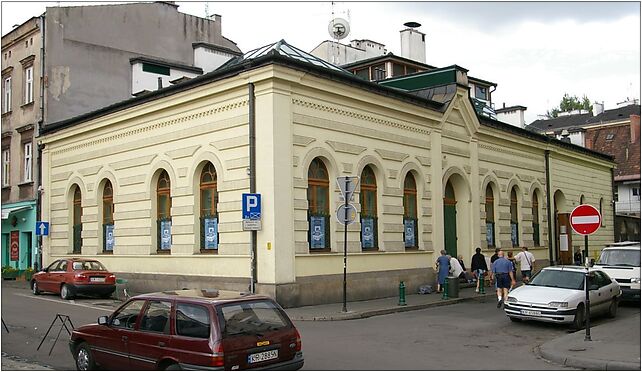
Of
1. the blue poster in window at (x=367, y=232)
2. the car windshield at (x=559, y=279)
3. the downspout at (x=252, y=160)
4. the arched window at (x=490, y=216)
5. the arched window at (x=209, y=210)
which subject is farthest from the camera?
the arched window at (x=490, y=216)

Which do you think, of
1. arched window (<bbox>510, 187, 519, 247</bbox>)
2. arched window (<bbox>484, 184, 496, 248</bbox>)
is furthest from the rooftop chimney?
arched window (<bbox>484, 184, 496, 248</bbox>)

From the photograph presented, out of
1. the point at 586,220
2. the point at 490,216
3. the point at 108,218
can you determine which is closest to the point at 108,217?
the point at 108,218

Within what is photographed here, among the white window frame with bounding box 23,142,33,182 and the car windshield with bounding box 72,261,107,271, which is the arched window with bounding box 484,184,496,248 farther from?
the white window frame with bounding box 23,142,33,182

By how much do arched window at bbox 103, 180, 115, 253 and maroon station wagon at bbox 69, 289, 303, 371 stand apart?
55.7 feet

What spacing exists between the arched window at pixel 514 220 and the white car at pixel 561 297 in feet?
44.3

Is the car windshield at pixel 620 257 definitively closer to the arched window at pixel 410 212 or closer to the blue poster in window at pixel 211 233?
the arched window at pixel 410 212

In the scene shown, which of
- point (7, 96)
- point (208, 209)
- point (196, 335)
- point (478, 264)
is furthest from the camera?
point (7, 96)

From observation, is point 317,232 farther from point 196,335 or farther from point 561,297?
point 196,335

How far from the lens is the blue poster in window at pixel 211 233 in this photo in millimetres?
21719

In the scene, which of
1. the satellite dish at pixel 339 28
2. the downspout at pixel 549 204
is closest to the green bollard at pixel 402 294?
the satellite dish at pixel 339 28

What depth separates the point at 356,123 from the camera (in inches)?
893

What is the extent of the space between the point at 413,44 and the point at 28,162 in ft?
64.5

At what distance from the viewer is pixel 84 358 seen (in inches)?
413

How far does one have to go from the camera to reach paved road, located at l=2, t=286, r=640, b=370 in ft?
38.8
